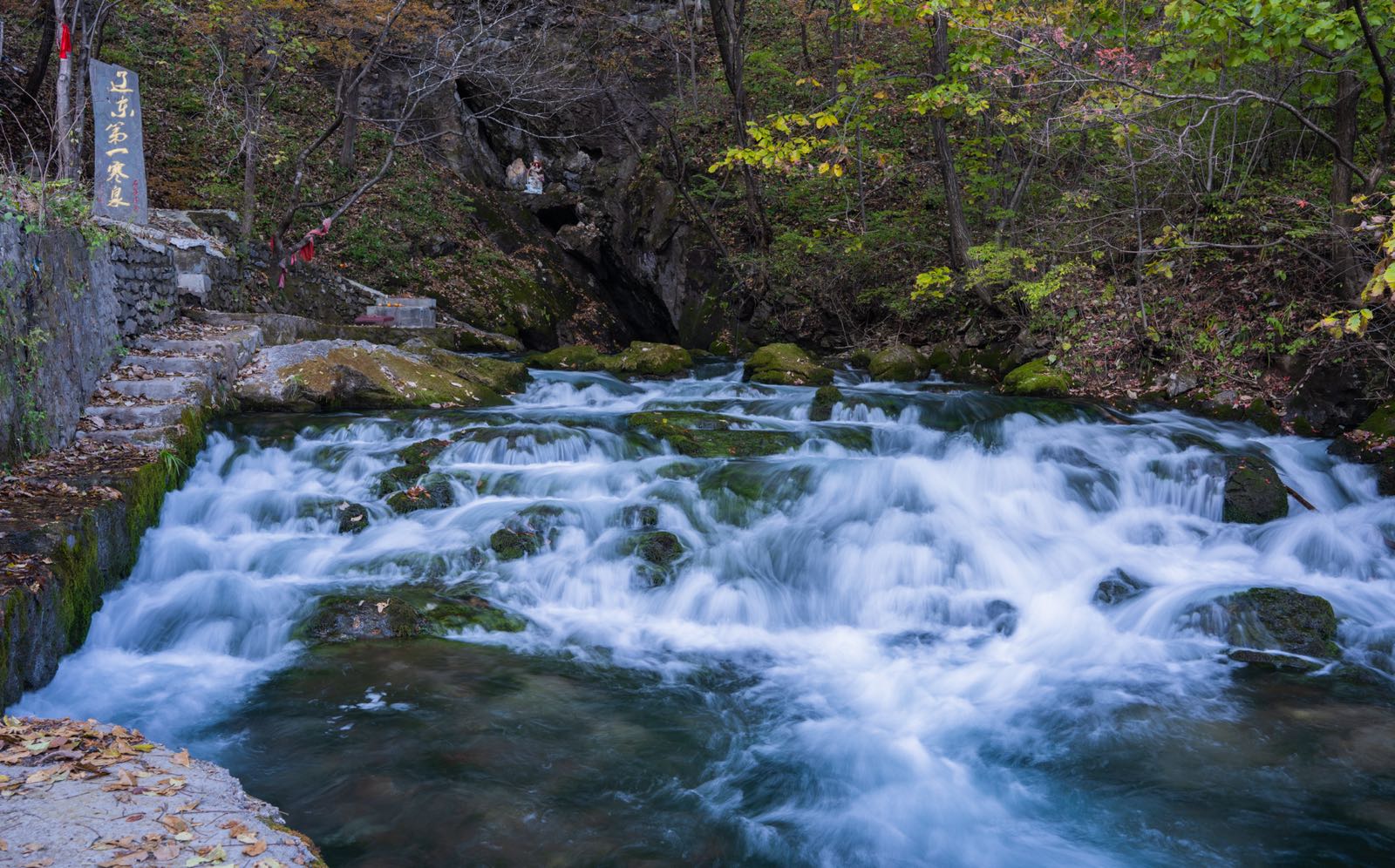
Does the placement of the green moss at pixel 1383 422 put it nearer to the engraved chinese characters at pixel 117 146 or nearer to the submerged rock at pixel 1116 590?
the submerged rock at pixel 1116 590

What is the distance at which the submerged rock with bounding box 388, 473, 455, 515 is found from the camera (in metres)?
8.05

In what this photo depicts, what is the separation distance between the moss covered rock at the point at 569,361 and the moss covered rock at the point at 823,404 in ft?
15.5

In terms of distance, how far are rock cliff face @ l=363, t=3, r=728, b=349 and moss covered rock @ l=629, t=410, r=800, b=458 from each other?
806 centimetres

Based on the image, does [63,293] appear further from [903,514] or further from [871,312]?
[871,312]

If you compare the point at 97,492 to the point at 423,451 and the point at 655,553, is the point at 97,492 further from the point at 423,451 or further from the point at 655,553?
the point at 655,553

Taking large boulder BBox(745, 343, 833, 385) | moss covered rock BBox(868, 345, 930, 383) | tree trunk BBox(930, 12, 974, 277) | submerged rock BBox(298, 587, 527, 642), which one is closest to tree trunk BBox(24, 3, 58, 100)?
large boulder BBox(745, 343, 833, 385)

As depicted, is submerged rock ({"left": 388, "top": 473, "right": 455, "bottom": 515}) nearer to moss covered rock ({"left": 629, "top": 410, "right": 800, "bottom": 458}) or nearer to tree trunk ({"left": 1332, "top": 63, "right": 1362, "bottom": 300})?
moss covered rock ({"left": 629, "top": 410, "right": 800, "bottom": 458})

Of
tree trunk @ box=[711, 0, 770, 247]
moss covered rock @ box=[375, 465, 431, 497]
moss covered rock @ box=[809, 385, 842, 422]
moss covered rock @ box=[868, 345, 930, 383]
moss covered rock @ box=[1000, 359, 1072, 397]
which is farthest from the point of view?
tree trunk @ box=[711, 0, 770, 247]

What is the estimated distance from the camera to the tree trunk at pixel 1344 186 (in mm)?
8969

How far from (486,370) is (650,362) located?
3.16 meters

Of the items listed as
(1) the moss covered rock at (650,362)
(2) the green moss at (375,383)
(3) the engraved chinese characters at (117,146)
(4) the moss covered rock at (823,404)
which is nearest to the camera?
(3) the engraved chinese characters at (117,146)

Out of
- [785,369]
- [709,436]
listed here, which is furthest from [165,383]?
[785,369]

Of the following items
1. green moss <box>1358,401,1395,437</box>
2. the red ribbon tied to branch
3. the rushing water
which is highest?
the red ribbon tied to branch

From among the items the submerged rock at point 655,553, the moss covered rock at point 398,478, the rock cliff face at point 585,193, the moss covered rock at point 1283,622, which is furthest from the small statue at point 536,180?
the moss covered rock at point 1283,622
